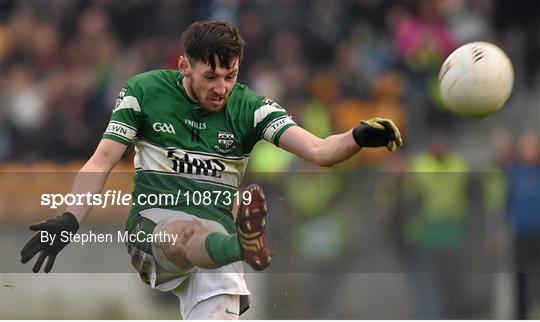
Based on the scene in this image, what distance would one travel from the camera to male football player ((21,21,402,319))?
6395mm

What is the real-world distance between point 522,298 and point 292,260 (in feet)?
8.84

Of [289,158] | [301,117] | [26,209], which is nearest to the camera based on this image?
[26,209]

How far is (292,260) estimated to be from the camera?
9.17 meters

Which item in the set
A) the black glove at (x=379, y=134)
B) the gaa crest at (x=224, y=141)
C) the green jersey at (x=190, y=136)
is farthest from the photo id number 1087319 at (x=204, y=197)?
the black glove at (x=379, y=134)

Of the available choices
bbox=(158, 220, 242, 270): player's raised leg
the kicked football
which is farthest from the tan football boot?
the kicked football

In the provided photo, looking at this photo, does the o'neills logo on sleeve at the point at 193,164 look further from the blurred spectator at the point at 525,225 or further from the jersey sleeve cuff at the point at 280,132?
the blurred spectator at the point at 525,225

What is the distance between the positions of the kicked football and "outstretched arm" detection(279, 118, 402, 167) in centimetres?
76

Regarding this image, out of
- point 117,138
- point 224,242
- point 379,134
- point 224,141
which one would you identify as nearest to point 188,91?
point 224,141

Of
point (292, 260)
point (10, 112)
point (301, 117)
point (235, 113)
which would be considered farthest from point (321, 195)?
point (10, 112)

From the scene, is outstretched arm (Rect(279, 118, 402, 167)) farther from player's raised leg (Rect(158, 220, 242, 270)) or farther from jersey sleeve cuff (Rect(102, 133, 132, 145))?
jersey sleeve cuff (Rect(102, 133, 132, 145))

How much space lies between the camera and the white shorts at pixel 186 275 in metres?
6.47

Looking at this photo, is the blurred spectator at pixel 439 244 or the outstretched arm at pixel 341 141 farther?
the blurred spectator at pixel 439 244

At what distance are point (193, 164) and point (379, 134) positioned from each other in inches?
43.6

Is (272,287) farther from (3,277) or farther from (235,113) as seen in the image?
(235,113)
